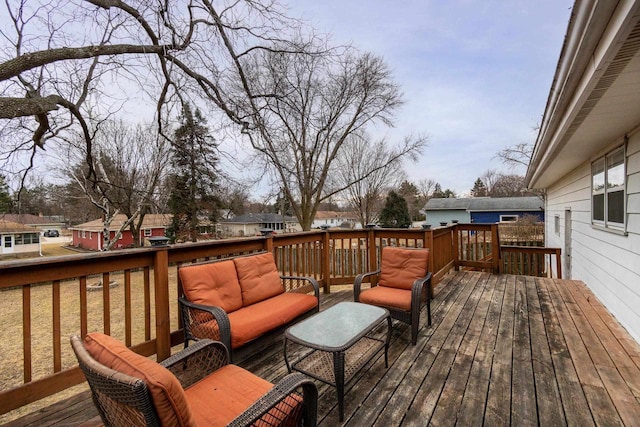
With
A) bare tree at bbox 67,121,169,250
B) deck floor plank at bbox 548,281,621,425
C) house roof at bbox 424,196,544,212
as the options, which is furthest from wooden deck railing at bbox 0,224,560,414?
house roof at bbox 424,196,544,212

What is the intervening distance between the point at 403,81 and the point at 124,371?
1409 centimetres

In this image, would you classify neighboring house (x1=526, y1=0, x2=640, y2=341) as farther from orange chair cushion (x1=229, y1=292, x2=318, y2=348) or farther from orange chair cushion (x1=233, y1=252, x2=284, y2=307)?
orange chair cushion (x1=233, y1=252, x2=284, y2=307)

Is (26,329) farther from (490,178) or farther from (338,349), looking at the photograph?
(490,178)

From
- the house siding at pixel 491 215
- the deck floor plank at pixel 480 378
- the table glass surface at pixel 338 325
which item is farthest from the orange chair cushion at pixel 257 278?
the house siding at pixel 491 215

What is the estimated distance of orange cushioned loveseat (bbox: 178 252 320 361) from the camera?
2439 mm

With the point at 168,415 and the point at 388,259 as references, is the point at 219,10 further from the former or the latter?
the point at 168,415

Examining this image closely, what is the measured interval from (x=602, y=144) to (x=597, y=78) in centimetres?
316

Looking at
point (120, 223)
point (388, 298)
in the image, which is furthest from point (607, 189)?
point (120, 223)

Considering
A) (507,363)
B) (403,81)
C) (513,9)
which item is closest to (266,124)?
(513,9)

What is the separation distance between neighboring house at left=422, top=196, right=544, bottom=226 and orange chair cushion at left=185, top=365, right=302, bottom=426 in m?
21.3

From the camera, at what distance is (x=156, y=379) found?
3.22 feet

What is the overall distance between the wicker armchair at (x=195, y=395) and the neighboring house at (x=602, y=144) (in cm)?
237

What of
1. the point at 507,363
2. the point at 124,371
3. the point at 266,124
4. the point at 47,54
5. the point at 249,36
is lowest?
the point at 507,363

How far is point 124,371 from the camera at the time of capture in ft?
3.29
